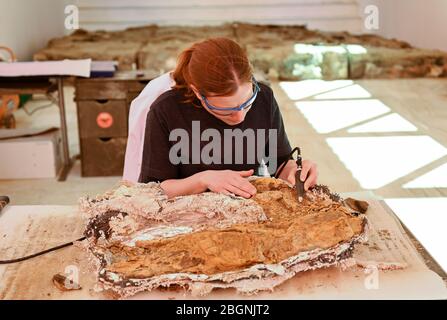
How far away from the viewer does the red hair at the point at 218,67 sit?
1.75m

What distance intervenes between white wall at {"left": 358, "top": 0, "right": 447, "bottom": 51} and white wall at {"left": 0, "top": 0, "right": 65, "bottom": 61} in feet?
13.0

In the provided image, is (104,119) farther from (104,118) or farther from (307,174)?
(307,174)

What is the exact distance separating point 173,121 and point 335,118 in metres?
3.46

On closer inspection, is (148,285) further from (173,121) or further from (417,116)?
(417,116)

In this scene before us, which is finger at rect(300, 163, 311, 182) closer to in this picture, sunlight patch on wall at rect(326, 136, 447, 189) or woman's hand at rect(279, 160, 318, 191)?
woman's hand at rect(279, 160, 318, 191)

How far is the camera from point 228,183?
70.0 inches

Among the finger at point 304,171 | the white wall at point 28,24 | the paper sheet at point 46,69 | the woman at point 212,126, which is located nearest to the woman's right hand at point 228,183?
the woman at point 212,126

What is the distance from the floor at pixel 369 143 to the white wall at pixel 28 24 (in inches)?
24.7

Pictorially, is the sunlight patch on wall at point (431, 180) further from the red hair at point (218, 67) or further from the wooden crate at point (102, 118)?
the red hair at point (218, 67)

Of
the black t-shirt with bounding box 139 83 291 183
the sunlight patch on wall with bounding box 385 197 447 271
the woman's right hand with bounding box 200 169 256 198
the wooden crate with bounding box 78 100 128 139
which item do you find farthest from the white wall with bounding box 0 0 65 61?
the woman's right hand with bounding box 200 169 256 198

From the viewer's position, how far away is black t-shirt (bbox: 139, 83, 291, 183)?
77.2 inches

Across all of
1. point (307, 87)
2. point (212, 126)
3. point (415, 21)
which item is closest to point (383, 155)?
point (307, 87)

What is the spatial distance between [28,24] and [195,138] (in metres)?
5.28
